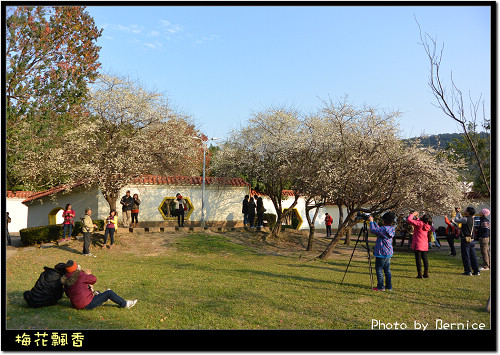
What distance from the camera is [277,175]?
20094mm

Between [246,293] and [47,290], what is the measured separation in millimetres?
3962

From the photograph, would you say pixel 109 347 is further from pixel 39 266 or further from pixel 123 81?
pixel 123 81

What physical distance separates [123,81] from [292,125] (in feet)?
31.1

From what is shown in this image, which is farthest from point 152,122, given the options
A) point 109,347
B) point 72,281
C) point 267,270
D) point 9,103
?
point 109,347

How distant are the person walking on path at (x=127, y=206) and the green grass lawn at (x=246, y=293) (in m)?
4.24

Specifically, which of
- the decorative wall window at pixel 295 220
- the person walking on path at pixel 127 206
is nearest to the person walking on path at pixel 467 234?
the person walking on path at pixel 127 206

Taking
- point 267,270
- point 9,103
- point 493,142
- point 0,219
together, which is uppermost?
point 9,103

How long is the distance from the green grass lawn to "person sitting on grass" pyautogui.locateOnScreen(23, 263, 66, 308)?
7.7 inches

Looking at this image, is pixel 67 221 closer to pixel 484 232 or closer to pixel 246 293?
pixel 246 293

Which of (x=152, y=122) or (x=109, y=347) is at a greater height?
(x=152, y=122)

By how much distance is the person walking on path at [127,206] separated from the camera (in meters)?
19.5

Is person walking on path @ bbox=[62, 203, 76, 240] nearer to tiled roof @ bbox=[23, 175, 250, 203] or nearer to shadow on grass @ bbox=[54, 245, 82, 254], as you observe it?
shadow on grass @ bbox=[54, 245, 82, 254]

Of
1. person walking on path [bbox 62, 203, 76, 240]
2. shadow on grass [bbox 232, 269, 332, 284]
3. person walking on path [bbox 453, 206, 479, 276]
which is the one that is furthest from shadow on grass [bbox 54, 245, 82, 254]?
person walking on path [bbox 453, 206, 479, 276]

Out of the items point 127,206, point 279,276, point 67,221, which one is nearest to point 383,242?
point 279,276
